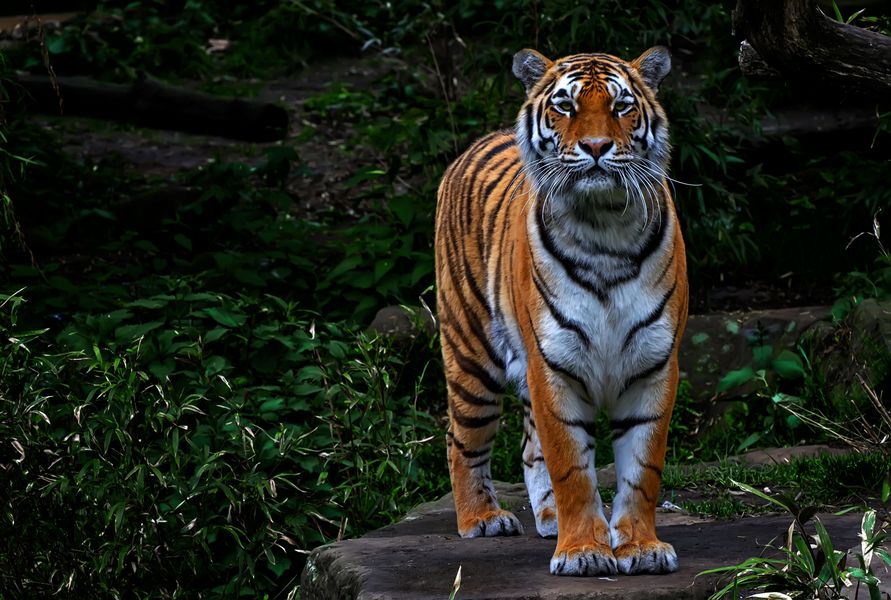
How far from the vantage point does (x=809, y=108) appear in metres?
8.44

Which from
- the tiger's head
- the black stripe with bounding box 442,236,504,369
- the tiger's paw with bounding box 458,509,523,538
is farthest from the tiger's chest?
the tiger's paw with bounding box 458,509,523,538

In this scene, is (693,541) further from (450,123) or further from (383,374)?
(450,123)

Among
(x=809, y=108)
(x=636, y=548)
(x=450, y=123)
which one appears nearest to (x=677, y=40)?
(x=809, y=108)

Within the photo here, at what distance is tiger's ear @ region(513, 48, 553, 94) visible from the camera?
376 centimetres

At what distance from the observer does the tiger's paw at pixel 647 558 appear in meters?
3.34

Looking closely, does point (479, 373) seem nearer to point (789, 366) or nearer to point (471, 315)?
point (471, 315)

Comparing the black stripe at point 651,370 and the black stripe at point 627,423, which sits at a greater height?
the black stripe at point 651,370

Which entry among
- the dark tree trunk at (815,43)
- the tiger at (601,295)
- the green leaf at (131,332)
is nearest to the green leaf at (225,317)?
the green leaf at (131,332)

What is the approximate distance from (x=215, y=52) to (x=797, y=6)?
920cm

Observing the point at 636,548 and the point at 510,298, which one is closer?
the point at 636,548

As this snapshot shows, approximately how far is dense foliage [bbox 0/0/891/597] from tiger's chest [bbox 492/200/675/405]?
51.7 inches

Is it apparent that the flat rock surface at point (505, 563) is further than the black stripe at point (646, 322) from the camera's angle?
No

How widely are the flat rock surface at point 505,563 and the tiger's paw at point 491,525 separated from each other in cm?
5

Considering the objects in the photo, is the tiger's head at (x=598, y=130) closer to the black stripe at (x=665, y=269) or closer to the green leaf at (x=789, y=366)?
the black stripe at (x=665, y=269)
